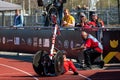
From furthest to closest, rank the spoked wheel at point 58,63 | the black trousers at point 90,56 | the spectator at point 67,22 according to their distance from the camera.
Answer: the spectator at point 67,22, the black trousers at point 90,56, the spoked wheel at point 58,63

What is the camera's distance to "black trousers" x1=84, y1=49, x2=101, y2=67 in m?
16.0

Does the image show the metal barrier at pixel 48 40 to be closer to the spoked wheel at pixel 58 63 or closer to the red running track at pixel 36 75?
the red running track at pixel 36 75

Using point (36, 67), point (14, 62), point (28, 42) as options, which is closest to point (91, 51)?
point (36, 67)

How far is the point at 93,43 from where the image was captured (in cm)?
1617

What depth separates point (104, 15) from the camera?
113ft

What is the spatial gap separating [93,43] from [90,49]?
0.23m

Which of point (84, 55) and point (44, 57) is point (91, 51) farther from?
point (44, 57)

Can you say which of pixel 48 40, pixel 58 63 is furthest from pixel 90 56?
pixel 48 40

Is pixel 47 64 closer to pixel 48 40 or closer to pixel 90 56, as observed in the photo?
pixel 90 56

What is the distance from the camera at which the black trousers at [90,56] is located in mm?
16030

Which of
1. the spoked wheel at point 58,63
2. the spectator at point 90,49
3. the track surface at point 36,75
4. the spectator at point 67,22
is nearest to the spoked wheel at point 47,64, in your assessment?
the spoked wheel at point 58,63

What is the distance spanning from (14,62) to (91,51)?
4248 millimetres

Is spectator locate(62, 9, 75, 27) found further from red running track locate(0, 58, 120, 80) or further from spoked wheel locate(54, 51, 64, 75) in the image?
spoked wheel locate(54, 51, 64, 75)

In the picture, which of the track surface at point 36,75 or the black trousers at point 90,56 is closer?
the track surface at point 36,75
